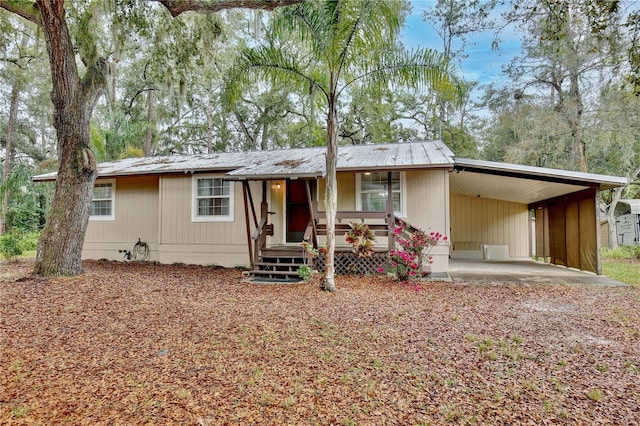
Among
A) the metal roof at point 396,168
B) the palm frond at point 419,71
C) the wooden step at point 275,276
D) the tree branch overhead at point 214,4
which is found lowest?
the wooden step at point 275,276

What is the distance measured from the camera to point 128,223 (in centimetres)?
1126

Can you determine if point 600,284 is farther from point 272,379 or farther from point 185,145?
point 185,145

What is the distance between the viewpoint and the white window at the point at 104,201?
37.5ft

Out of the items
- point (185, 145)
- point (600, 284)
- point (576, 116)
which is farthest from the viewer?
point (185, 145)

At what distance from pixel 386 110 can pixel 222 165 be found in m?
13.2

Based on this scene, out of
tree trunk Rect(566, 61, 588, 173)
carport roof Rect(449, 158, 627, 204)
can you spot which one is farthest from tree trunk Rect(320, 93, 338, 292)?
tree trunk Rect(566, 61, 588, 173)

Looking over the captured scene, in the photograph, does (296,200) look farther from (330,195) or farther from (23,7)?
(23,7)

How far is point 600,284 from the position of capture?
739 cm

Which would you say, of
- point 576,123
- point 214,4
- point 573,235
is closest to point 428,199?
point 573,235

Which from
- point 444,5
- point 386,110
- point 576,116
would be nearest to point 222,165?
point 386,110

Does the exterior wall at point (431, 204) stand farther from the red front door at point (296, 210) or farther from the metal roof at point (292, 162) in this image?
the red front door at point (296, 210)

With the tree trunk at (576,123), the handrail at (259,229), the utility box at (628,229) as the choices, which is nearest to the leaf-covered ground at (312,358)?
the handrail at (259,229)

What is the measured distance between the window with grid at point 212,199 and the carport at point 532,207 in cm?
606

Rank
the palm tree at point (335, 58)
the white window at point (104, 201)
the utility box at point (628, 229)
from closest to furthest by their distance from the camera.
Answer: the palm tree at point (335, 58), the white window at point (104, 201), the utility box at point (628, 229)
